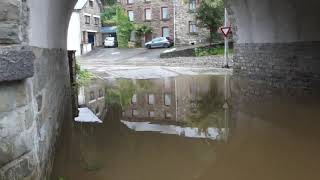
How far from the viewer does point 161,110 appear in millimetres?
10445

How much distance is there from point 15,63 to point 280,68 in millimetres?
11619

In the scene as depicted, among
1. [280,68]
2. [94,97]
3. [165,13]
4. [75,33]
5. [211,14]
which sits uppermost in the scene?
[165,13]

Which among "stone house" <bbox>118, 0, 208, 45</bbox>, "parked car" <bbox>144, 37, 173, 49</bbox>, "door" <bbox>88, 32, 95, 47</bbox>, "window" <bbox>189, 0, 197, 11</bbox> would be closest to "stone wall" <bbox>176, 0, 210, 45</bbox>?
"stone house" <bbox>118, 0, 208, 45</bbox>

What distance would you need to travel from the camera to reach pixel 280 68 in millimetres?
13805

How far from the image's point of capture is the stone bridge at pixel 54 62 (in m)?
3.37

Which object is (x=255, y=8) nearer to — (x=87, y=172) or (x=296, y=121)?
(x=296, y=121)

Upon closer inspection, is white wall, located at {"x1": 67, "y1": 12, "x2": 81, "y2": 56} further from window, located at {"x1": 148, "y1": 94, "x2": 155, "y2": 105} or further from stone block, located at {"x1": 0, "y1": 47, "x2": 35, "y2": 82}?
stone block, located at {"x1": 0, "y1": 47, "x2": 35, "y2": 82}

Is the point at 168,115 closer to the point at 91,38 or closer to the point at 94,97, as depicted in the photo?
the point at 94,97

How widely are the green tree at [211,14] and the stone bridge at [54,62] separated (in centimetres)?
1488

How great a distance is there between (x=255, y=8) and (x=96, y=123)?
8364 mm

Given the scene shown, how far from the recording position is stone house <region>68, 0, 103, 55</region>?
46062 mm

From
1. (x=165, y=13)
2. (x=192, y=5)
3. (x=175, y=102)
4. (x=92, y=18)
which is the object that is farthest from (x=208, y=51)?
(x=92, y=18)

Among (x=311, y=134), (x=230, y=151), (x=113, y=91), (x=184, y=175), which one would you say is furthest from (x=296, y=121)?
(x=113, y=91)

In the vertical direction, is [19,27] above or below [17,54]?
above
